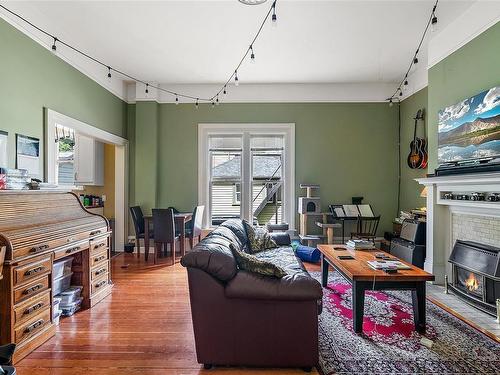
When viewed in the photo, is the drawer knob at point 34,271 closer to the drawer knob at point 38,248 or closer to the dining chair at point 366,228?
the drawer knob at point 38,248

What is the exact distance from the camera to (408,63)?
181 inches

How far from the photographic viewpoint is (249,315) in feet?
6.54

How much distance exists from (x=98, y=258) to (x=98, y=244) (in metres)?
0.17

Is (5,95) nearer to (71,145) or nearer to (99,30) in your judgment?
(99,30)

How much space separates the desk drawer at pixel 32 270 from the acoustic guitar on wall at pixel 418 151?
5189mm

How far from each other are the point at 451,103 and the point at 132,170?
5393 millimetres

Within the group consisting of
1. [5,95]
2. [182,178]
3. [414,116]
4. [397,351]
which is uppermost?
[414,116]

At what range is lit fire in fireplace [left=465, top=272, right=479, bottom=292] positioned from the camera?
2.98 metres

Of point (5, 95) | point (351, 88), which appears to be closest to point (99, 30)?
point (5, 95)

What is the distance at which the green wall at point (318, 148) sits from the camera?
564 centimetres

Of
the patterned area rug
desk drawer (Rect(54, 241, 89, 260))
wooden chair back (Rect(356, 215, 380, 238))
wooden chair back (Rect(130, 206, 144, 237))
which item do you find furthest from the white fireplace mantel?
wooden chair back (Rect(130, 206, 144, 237))

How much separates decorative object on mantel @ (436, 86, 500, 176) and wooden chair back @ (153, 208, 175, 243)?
3932 millimetres

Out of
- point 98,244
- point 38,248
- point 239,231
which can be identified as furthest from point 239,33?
point 38,248

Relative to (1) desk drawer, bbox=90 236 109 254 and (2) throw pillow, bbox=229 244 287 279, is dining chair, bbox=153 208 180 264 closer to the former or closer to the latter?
(1) desk drawer, bbox=90 236 109 254
